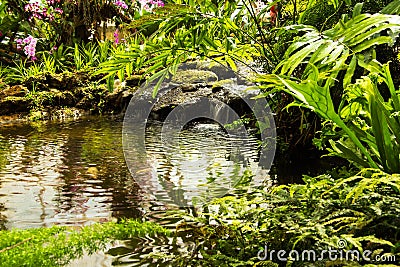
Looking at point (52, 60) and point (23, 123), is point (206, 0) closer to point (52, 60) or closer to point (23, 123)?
point (23, 123)

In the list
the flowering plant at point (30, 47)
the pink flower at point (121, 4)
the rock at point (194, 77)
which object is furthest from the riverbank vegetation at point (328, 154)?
the pink flower at point (121, 4)


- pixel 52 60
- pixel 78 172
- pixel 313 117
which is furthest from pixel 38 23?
pixel 313 117

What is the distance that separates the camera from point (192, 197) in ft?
5.96

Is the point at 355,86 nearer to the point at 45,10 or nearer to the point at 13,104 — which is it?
the point at 13,104

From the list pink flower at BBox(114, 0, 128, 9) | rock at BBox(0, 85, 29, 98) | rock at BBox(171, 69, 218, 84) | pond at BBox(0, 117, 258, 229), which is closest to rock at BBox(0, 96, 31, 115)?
rock at BBox(0, 85, 29, 98)

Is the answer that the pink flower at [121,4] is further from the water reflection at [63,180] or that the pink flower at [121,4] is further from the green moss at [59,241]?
the green moss at [59,241]

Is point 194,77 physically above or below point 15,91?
above

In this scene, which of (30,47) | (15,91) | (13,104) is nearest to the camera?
(13,104)

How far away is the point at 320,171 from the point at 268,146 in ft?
1.60

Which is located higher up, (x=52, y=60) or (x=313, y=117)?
(x=52, y=60)

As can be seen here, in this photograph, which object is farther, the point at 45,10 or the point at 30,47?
the point at 45,10

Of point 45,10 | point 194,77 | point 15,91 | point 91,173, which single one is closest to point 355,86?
point 91,173

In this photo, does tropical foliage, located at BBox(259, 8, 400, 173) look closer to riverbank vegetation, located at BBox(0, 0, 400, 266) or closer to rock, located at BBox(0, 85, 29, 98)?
riverbank vegetation, located at BBox(0, 0, 400, 266)

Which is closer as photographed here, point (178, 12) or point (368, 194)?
point (368, 194)
